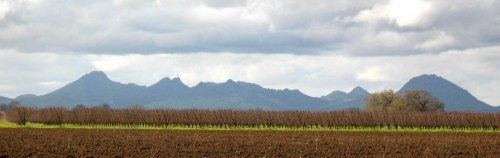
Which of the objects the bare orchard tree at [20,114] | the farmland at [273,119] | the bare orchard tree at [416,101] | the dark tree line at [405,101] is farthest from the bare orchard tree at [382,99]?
the bare orchard tree at [20,114]

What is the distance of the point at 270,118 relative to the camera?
216ft

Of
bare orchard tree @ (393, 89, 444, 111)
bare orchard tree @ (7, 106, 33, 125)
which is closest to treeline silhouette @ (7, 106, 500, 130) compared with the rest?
bare orchard tree @ (7, 106, 33, 125)

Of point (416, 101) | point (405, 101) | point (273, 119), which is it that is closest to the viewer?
point (273, 119)

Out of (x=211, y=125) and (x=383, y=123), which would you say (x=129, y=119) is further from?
(x=383, y=123)

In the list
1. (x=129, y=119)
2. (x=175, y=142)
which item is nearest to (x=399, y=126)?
→ (x=129, y=119)

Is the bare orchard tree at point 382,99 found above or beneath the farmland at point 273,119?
above

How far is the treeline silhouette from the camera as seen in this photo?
65.6 metres

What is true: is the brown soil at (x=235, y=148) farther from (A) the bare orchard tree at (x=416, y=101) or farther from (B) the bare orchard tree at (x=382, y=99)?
(B) the bare orchard tree at (x=382, y=99)

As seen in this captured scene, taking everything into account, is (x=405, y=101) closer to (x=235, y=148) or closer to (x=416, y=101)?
(x=416, y=101)

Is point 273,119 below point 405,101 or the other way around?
below

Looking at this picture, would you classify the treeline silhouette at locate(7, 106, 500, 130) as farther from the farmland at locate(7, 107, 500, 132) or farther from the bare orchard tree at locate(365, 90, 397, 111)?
the bare orchard tree at locate(365, 90, 397, 111)

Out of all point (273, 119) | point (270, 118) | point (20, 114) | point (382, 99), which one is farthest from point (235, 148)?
point (382, 99)

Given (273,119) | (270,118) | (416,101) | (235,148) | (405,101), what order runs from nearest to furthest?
(235,148), (273,119), (270,118), (416,101), (405,101)

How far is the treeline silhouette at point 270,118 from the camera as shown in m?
65.6
